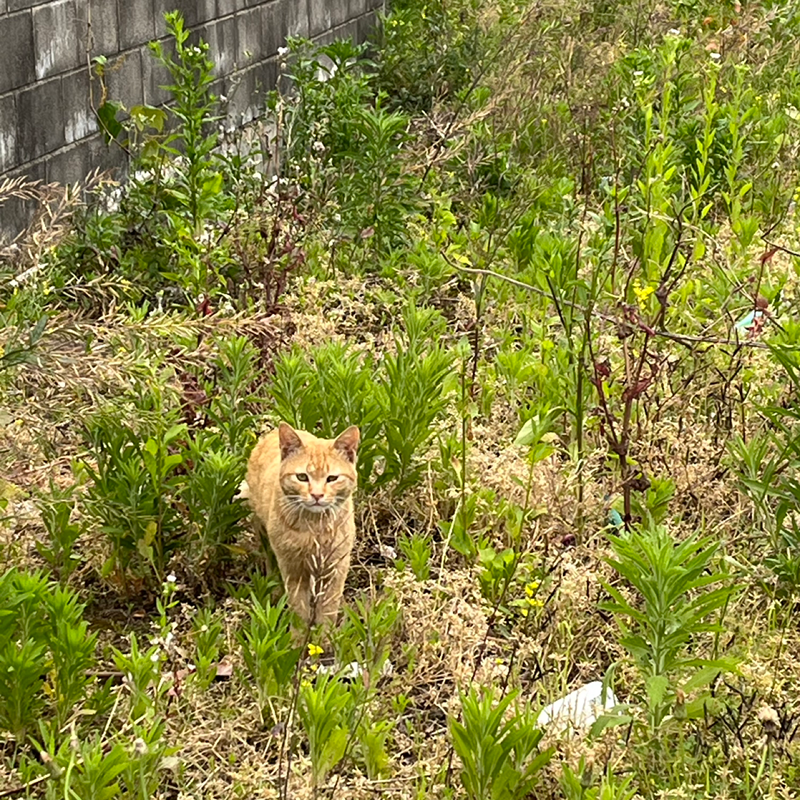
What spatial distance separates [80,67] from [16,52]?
0.49 m

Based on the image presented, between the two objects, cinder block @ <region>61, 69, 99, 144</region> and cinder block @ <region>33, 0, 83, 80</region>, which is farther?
cinder block @ <region>61, 69, 99, 144</region>

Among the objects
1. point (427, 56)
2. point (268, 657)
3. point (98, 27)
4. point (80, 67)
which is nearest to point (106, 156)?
point (80, 67)

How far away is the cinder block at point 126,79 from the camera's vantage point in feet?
17.5

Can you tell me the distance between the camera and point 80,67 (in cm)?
514

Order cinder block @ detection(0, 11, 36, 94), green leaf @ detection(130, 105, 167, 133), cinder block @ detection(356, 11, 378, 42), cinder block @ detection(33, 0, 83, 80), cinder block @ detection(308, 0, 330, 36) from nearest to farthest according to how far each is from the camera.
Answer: cinder block @ detection(0, 11, 36, 94)
cinder block @ detection(33, 0, 83, 80)
green leaf @ detection(130, 105, 167, 133)
cinder block @ detection(308, 0, 330, 36)
cinder block @ detection(356, 11, 378, 42)

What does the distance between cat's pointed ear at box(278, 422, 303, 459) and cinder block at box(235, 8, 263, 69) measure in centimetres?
358

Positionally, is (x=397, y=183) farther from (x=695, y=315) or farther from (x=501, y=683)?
(x=501, y=683)

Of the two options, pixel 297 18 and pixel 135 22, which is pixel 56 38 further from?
pixel 297 18

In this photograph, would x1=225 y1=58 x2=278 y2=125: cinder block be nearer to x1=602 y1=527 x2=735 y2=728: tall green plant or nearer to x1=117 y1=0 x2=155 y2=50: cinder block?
x1=117 y1=0 x2=155 y2=50: cinder block

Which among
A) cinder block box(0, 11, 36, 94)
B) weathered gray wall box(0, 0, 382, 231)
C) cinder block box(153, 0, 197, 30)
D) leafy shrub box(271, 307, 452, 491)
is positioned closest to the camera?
leafy shrub box(271, 307, 452, 491)

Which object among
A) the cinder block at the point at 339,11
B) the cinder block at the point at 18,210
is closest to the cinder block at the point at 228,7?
the cinder block at the point at 339,11

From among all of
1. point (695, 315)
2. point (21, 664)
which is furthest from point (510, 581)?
point (695, 315)

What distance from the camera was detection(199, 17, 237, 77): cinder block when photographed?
20.4ft

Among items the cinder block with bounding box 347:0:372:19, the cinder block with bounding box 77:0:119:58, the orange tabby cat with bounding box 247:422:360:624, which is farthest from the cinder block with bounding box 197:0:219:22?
the orange tabby cat with bounding box 247:422:360:624
